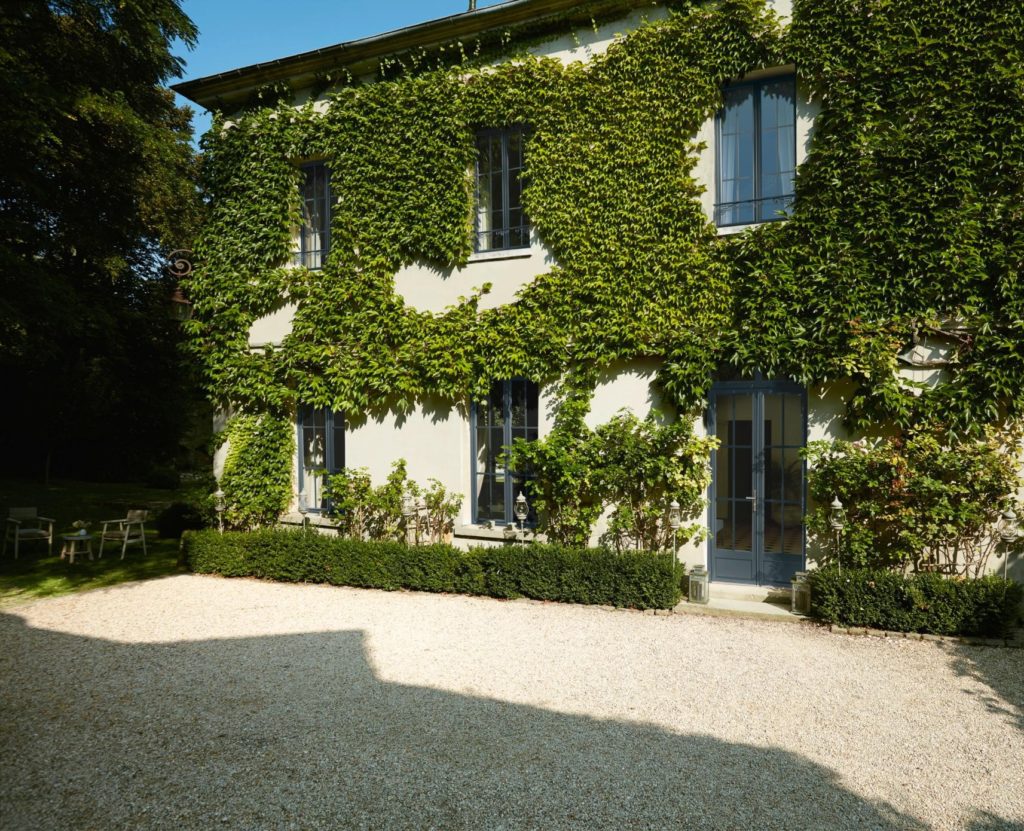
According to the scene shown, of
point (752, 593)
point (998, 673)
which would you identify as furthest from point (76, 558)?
point (998, 673)

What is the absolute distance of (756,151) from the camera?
28.8ft

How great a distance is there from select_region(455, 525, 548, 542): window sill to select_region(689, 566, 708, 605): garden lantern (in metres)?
2.21

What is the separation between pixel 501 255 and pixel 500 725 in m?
6.77

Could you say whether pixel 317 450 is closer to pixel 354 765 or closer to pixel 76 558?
pixel 76 558

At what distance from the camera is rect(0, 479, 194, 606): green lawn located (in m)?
10.0

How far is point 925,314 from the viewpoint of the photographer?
25.1 feet

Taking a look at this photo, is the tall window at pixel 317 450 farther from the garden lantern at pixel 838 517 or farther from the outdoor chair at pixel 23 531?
the garden lantern at pixel 838 517

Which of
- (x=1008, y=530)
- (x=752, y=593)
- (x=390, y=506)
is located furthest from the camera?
(x=390, y=506)

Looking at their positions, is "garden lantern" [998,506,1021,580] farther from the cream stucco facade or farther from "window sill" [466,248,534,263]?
"window sill" [466,248,534,263]

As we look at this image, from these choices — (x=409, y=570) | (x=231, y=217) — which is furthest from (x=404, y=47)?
(x=409, y=570)

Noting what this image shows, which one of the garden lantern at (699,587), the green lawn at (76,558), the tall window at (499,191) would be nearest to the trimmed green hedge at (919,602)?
the garden lantern at (699,587)

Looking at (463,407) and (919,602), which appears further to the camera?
(463,407)

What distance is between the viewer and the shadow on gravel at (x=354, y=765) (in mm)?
3867

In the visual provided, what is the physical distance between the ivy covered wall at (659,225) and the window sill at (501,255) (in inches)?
8.9
